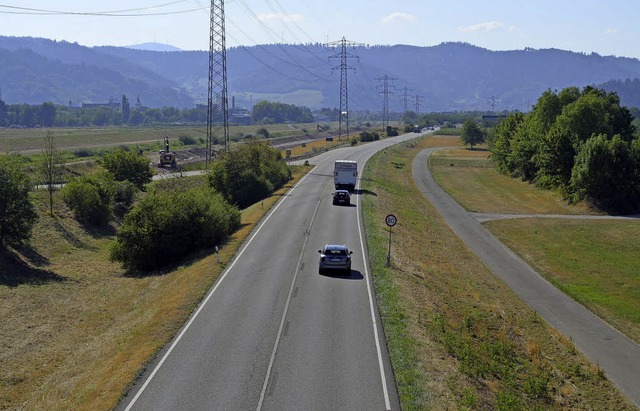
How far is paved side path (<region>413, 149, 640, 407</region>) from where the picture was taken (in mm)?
31442

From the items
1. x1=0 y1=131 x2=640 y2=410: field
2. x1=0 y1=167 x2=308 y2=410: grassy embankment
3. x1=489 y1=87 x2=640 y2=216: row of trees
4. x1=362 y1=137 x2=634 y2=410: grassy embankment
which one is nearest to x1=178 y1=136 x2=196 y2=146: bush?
x1=489 y1=87 x2=640 y2=216: row of trees

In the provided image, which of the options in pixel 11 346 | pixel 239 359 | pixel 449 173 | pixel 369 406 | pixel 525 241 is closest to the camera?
pixel 369 406

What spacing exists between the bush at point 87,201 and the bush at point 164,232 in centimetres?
1772

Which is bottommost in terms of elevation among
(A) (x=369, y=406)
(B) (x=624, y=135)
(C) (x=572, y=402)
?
(C) (x=572, y=402)

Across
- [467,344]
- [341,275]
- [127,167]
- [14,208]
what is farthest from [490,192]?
[467,344]

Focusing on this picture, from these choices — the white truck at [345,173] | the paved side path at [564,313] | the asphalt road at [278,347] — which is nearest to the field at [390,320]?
the asphalt road at [278,347]

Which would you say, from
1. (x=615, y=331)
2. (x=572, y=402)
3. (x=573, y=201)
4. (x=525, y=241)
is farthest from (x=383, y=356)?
(x=573, y=201)

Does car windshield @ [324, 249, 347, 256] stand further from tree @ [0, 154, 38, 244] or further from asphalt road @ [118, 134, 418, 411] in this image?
tree @ [0, 154, 38, 244]

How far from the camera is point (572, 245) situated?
5806cm

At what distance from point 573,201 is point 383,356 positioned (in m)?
59.4

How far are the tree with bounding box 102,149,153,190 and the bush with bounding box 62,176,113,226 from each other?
8512 millimetres

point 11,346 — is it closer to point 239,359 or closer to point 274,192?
point 239,359

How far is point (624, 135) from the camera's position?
95688 millimetres

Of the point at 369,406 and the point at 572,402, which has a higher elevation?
the point at 369,406
